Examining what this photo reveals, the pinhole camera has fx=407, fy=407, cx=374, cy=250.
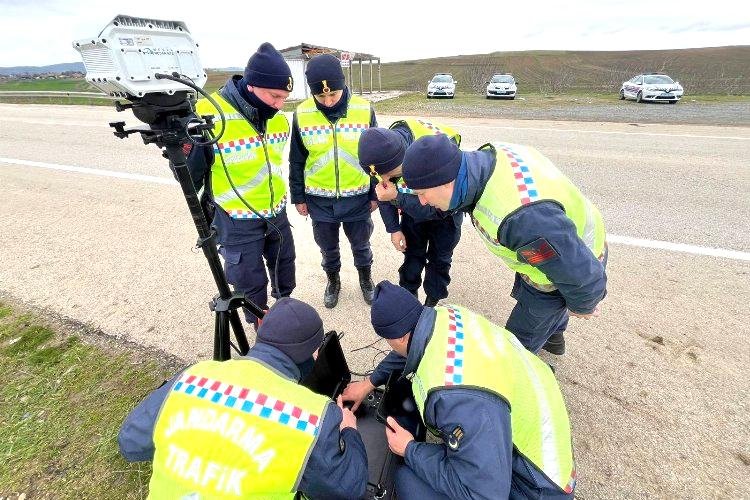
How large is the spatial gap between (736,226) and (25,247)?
7.80m

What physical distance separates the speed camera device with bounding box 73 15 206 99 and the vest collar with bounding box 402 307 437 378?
53.7 inches

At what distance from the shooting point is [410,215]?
115 inches

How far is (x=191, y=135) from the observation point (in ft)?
5.99

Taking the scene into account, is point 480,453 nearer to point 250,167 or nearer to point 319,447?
point 319,447

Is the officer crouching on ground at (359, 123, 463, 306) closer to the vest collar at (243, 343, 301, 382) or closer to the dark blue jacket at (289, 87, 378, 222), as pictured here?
the dark blue jacket at (289, 87, 378, 222)

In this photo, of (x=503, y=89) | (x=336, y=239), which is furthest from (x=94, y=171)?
(x=503, y=89)

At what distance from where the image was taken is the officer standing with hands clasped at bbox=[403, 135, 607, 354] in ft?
5.77

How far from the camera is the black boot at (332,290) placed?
138 inches

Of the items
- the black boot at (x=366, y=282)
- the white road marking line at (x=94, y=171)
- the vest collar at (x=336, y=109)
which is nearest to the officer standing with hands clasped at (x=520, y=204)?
the vest collar at (x=336, y=109)

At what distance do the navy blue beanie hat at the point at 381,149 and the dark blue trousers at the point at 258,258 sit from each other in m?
0.82

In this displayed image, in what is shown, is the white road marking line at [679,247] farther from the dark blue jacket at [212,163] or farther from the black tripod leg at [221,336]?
the black tripod leg at [221,336]

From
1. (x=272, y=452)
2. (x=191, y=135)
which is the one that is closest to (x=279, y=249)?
(x=191, y=135)

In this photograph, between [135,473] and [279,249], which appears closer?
[135,473]

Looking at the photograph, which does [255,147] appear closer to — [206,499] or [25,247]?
[206,499]
